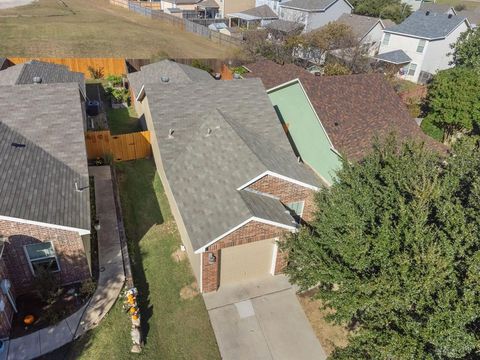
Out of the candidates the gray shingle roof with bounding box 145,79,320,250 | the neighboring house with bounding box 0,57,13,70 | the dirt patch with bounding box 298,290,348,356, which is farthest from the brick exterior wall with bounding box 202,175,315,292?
the neighboring house with bounding box 0,57,13,70

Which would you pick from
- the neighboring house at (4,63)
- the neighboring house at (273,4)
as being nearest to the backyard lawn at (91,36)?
the neighboring house at (4,63)

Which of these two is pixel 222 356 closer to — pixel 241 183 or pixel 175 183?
pixel 241 183

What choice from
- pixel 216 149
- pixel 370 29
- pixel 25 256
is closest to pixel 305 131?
pixel 216 149

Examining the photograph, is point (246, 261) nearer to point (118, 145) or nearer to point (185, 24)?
point (118, 145)

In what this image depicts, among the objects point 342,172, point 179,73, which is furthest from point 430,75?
point 342,172

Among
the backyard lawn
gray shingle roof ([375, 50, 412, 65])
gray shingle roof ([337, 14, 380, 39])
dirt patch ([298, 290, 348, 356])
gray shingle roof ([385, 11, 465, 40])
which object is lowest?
dirt patch ([298, 290, 348, 356])

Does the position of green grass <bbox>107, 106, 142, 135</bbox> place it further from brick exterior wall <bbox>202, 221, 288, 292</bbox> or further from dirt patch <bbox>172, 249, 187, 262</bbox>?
brick exterior wall <bbox>202, 221, 288, 292</bbox>
